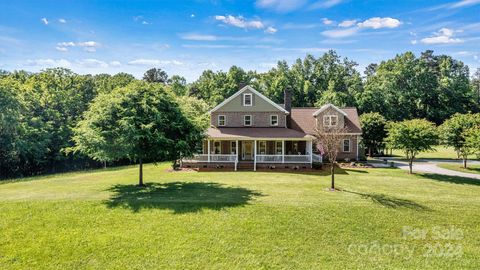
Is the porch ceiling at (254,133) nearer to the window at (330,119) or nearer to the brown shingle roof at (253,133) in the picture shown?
the brown shingle roof at (253,133)

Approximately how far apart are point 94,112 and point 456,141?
2748cm

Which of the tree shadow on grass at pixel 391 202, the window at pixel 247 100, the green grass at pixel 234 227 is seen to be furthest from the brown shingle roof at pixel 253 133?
the tree shadow on grass at pixel 391 202

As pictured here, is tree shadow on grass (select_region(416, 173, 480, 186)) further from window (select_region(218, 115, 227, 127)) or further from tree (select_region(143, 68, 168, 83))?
tree (select_region(143, 68, 168, 83))

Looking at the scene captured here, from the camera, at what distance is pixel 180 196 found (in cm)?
1509

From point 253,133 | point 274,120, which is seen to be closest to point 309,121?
point 274,120

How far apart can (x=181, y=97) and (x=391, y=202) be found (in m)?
36.1

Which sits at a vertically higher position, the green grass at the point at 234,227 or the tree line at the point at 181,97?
the tree line at the point at 181,97

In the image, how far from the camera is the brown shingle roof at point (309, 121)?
102ft

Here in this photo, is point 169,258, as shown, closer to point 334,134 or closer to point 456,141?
point 334,134

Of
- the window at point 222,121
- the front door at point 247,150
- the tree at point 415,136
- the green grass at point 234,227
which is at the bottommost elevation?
Answer: the green grass at point 234,227

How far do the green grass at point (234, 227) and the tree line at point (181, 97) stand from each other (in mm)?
3658

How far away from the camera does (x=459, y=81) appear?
191ft

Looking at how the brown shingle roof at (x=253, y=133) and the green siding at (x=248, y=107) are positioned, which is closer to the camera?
the brown shingle roof at (x=253, y=133)

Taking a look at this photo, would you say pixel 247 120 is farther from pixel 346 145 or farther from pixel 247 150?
pixel 346 145
